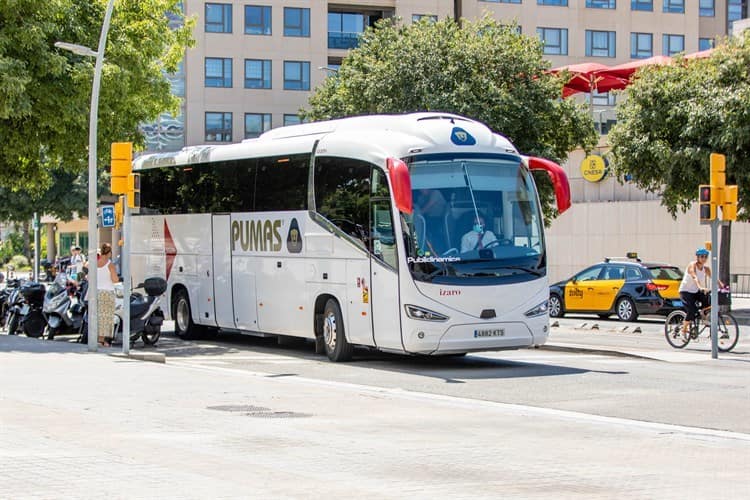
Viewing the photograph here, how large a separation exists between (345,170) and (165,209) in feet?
23.8

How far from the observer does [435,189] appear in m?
17.8

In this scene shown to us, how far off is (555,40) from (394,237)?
58.6 m

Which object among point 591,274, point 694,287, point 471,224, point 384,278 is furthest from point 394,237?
point 591,274

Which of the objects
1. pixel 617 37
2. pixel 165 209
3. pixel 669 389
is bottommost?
pixel 669 389

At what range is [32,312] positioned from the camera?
82.2 ft

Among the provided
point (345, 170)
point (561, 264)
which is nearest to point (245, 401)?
point (345, 170)

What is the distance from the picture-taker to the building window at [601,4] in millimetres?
74688

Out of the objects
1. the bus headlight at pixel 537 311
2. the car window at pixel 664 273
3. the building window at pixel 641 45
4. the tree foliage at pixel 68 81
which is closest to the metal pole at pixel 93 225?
the tree foliage at pixel 68 81

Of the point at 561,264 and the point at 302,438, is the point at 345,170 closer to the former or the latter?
the point at 302,438

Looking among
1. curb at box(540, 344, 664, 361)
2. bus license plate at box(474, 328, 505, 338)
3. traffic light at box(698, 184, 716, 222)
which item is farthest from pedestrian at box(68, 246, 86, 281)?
traffic light at box(698, 184, 716, 222)

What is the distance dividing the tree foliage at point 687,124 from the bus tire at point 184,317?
1510cm

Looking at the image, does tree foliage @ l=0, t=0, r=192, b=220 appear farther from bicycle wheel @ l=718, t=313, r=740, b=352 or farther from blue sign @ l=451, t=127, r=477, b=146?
bicycle wheel @ l=718, t=313, r=740, b=352

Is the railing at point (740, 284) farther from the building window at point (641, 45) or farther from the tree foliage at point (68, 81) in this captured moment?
the building window at point (641, 45)

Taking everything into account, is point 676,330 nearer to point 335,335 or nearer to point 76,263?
point 335,335
